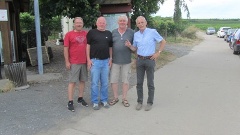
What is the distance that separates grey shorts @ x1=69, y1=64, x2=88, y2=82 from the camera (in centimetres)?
610

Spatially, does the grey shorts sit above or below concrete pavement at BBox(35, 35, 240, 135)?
above

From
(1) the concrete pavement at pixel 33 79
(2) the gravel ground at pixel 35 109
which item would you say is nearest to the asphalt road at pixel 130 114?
(2) the gravel ground at pixel 35 109

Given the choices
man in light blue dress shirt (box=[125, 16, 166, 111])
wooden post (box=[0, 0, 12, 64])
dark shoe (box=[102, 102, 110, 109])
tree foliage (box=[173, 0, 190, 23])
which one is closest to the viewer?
man in light blue dress shirt (box=[125, 16, 166, 111])

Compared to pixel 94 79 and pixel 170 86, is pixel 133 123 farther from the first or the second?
pixel 170 86

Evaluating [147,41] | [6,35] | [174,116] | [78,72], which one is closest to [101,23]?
[147,41]

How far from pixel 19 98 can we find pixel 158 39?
3.23 meters

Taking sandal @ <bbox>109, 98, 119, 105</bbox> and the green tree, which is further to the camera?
the green tree

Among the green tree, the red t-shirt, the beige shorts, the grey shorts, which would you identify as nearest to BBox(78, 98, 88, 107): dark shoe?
the grey shorts

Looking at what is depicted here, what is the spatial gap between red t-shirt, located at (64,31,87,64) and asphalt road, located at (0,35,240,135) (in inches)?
38.4

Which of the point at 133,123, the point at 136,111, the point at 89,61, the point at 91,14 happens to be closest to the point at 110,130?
the point at 133,123

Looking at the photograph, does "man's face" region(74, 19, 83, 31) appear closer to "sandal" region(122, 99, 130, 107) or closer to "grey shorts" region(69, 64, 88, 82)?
"grey shorts" region(69, 64, 88, 82)

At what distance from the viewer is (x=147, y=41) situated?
6.01 meters

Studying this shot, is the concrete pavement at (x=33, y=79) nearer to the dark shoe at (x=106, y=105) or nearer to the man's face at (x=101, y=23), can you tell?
the dark shoe at (x=106, y=105)

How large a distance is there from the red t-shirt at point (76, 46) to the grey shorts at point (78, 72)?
0.10 meters
